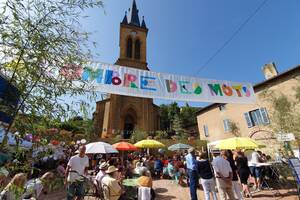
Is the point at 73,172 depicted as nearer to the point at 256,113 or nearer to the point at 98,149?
the point at 98,149

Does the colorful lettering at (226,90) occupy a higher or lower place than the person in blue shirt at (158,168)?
higher

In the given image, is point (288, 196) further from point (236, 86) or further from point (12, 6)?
point (12, 6)

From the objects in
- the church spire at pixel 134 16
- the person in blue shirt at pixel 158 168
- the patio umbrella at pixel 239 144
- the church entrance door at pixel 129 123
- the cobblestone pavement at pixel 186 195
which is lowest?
the cobblestone pavement at pixel 186 195

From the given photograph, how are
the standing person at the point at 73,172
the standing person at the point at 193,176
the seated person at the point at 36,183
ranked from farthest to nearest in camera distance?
the standing person at the point at 193,176 → the standing person at the point at 73,172 → the seated person at the point at 36,183

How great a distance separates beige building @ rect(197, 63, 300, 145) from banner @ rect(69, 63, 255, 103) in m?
5.66

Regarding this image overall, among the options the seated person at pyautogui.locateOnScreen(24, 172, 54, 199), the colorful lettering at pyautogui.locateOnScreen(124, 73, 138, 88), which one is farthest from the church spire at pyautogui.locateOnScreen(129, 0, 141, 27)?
the seated person at pyautogui.locateOnScreen(24, 172, 54, 199)

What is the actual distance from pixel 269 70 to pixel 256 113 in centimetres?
483

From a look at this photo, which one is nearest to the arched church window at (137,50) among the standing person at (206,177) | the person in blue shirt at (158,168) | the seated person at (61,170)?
the person in blue shirt at (158,168)

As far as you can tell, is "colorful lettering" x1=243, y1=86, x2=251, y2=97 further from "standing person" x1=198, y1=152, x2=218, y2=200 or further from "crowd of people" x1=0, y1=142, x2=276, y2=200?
"standing person" x1=198, y1=152, x2=218, y2=200

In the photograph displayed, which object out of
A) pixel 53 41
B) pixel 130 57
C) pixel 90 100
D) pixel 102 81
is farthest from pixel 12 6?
pixel 130 57

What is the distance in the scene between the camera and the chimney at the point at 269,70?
605 inches

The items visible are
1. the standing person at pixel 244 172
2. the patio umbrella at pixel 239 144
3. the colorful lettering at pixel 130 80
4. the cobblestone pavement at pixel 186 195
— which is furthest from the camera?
the patio umbrella at pixel 239 144

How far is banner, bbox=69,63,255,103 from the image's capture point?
5863 mm

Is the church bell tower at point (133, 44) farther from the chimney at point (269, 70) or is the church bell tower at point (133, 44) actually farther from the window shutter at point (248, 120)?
the window shutter at point (248, 120)
